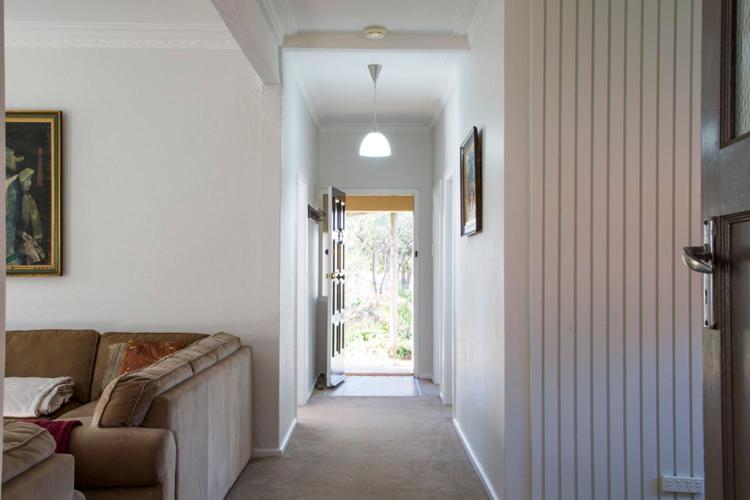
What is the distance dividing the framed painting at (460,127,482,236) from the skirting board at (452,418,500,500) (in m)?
1.34

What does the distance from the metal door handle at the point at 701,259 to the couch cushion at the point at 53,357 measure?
3.30 meters

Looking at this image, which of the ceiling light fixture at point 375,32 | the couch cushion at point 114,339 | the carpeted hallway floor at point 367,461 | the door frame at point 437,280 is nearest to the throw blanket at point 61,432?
the carpeted hallway floor at point 367,461

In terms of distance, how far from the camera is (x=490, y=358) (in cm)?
304

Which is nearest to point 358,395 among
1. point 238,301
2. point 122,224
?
point 238,301

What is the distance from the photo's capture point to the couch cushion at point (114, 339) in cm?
343

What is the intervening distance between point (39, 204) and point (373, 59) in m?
2.41

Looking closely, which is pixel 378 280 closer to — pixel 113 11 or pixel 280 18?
pixel 280 18

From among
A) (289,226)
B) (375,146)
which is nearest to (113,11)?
(289,226)

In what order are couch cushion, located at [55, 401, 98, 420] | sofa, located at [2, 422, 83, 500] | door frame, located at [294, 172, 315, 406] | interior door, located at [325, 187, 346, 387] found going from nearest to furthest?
sofa, located at [2, 422, 83, 500] < couch cushion, located at [55, 401, 98, 420] < door frame, located at [294, 172, 315, 406] < interior door, located at [325, 187, 346, 387]

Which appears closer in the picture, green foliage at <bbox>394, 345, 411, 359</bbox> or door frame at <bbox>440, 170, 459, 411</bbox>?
door frame at <bbox>440, 170, 459, 411</bbox>

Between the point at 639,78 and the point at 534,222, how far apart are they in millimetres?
761

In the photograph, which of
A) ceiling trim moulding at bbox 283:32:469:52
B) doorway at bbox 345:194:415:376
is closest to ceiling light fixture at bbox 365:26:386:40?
ceiling trim moulding at bbox 283:32:469:52

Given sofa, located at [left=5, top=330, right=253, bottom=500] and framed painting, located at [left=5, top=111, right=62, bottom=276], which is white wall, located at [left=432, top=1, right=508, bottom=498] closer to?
sofa, located at [left=5, top=330, right=253, bottom=500]

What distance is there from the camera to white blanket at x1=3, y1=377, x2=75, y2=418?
10.0 feet
